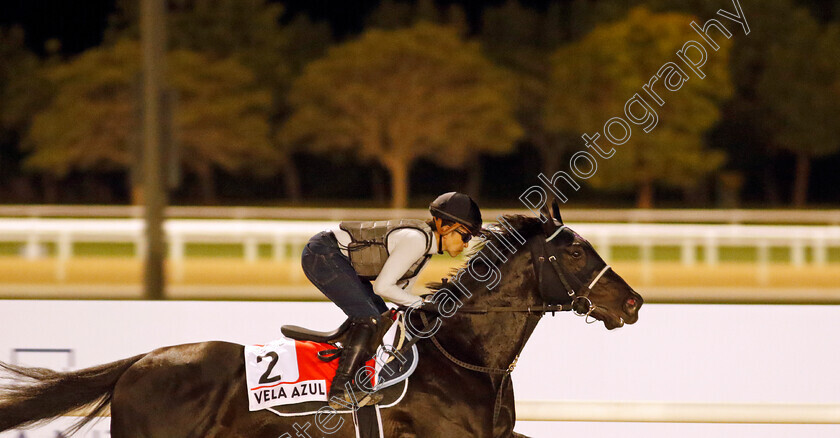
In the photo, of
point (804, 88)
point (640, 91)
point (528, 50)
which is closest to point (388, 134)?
point (640, 91)

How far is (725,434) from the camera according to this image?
14.0 feet

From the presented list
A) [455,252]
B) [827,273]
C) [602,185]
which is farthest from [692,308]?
[602,185]

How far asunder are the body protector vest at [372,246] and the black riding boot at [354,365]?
21cm

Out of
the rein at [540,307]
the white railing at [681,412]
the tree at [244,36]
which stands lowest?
the white railing at [681,412]

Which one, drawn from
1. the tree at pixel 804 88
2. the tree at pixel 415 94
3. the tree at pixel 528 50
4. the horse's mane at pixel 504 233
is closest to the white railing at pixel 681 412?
the horse's mane at pixel 504 233

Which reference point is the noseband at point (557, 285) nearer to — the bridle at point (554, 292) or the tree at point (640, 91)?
the bridle at point (554, 292)

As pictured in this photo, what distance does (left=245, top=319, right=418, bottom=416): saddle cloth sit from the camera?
3211 mm

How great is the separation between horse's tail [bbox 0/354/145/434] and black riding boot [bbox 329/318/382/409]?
2.42 ft

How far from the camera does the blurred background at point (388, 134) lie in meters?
12.3

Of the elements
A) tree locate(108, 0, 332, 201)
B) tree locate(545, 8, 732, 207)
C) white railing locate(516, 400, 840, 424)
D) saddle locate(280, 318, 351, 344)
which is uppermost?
tree locate(108, 0, 332, 201)

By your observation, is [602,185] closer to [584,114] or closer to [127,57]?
[584,114]

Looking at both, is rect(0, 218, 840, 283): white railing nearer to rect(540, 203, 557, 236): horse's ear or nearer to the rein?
rect(540, 203, 557, 236): horse's ear

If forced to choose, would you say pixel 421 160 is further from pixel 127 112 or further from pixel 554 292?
pixel 554 292

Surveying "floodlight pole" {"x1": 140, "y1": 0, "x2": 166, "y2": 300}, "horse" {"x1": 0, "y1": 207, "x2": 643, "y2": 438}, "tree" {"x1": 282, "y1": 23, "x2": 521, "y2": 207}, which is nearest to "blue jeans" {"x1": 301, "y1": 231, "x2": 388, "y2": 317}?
"horse" {"x1": 0, "y1": 207, "x2": 643, "y2": 438}
